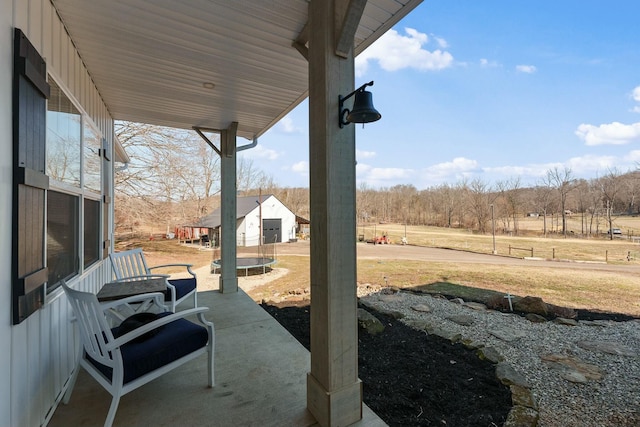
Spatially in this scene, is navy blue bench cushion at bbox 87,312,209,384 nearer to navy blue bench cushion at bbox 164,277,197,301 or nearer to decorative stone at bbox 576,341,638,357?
navy blue bench cushion at bbox 164,277,197,301

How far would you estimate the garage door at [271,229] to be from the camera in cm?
2144

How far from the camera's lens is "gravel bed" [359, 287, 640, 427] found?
87.6 inches

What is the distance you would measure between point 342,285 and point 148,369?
1.29 meters

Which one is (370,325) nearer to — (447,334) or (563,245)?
(447,334)

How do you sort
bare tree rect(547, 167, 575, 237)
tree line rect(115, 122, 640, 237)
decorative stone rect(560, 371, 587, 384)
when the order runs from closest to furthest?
1. decorative stone rect(560, 371, 587, 384)
2. tree line rect(115, 122, 640, 237)
3. bare tree rect(547, 167, 575, 237)

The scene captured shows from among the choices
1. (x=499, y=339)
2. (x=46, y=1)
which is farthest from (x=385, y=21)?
(x=499, y=339)

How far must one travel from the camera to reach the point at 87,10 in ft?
6.48

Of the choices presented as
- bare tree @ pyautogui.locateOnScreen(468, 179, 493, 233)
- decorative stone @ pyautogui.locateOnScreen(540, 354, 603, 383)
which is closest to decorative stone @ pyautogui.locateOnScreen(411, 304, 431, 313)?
decorative stone @ pyautogui.locateOnScreen(540, 354, 603, 383)

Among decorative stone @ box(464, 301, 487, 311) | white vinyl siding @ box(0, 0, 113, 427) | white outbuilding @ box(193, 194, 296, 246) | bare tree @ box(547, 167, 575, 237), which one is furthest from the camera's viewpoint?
bare tree @ box(547, 167, 575, 237)

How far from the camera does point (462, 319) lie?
428 centimetres

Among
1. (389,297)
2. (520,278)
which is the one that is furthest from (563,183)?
(389,297)

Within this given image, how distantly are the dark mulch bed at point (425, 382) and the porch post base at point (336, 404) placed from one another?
0.98ft

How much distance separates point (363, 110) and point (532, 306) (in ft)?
16.8

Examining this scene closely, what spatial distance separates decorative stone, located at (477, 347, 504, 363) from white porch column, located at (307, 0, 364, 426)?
1864 mm
